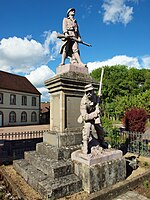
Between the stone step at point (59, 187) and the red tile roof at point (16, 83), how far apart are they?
29.8 m

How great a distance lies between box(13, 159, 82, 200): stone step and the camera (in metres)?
4.29

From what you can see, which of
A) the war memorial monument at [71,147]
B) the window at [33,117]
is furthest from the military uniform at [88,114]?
the window at [33,117]

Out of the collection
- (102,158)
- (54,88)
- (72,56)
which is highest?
(72,56)

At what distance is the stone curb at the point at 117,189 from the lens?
435 cm

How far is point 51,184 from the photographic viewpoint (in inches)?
175

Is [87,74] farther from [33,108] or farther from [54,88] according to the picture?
[33,108]

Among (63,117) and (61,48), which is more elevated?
(61,48)

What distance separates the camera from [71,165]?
16.9ft

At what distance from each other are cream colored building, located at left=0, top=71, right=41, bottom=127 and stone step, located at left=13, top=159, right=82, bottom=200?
95.5ft

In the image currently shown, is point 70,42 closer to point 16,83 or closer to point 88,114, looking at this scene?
point 88,114

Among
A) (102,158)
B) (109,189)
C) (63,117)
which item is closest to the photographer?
(109,189)

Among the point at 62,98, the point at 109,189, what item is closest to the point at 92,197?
the point at 109,189

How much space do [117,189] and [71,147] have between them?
183cm

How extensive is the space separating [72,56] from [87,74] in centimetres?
95
